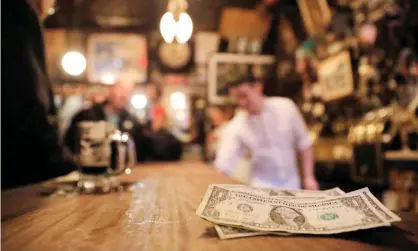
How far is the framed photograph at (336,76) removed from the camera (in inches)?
144

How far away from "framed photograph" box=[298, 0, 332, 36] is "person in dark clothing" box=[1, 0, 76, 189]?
3.27 metres

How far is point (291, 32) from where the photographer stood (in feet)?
17.6

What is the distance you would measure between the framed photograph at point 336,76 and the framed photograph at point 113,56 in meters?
2.99

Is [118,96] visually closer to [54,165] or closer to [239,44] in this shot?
[239,44]

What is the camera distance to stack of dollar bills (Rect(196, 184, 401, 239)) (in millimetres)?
652

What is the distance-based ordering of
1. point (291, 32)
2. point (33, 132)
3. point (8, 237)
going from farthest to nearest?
point (291, 32)
point (33, 132)
point (8, 237)

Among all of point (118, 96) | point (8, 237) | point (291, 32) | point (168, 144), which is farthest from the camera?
point (291, 32)

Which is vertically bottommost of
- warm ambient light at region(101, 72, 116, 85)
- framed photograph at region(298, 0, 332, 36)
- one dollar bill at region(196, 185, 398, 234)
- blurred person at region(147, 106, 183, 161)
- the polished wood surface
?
blurred person at region(147, 106, 183, 161)

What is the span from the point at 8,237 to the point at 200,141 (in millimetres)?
5621

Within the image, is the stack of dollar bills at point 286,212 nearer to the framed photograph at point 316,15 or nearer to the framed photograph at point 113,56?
the framed photograph at point 316,15

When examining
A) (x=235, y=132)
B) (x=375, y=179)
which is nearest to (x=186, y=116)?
(x=235, y=132)

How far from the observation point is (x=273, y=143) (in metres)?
3.36

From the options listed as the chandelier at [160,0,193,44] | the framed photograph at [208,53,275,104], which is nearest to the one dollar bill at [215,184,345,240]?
the chandelier at [160,0,193,44]

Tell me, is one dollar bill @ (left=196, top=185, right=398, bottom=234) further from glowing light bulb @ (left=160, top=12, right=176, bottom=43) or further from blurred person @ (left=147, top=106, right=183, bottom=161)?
blurred person @ (left=147, top=106, right=183, bottom=161)
